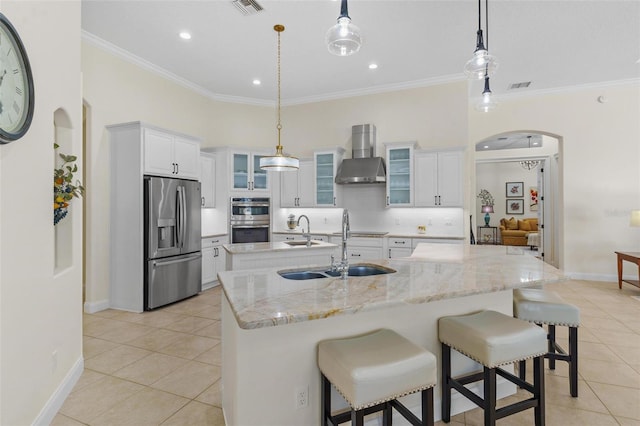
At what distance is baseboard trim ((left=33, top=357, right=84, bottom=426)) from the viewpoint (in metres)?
2.03

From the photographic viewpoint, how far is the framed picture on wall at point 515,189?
1230 cm

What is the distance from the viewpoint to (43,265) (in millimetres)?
2049

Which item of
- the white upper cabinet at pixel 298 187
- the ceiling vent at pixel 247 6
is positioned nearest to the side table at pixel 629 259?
the white upper cabinet at pixel 298 187

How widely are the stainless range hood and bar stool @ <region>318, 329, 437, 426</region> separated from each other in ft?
13.7

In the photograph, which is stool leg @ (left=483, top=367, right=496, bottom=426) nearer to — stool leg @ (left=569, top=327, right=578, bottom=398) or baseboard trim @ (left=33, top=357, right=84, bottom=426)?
stool leg @ (left=569, top=327, right=578, bottom=398)

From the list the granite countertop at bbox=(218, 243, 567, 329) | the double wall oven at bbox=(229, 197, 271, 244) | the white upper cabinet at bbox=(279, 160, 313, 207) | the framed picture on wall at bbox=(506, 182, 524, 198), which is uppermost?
the framed picture on wall at bbox=(506, 182, 524, 198)

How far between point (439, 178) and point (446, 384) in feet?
12.9

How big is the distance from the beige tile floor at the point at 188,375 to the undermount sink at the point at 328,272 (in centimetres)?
101

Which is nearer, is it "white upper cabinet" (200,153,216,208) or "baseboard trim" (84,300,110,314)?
"baseboard trim" (84,300,110,314)

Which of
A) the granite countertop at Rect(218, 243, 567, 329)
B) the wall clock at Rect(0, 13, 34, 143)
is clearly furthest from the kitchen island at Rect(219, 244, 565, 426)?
the wall clock at Rect(0, 13, 34, 143)

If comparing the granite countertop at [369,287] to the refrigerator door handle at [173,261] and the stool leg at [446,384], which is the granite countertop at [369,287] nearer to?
the stool leg at [446,384]

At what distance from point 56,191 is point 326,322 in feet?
6.60

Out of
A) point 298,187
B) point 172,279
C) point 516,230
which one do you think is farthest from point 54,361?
point 516,230

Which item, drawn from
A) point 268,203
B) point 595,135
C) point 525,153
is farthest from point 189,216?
point 525,153
